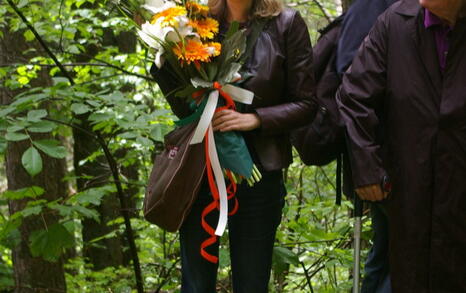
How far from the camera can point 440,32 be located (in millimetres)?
2701

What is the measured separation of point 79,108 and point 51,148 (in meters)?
0.62

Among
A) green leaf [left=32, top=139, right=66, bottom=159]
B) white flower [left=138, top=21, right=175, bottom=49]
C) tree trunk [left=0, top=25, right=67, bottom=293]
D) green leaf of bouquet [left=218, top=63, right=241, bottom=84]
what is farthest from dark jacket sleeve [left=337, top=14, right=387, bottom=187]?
tree trunk [left=0, top=25, right=67, bottom=293]

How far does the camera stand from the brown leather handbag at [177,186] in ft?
8.52

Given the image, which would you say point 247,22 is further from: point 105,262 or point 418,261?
point 105,262

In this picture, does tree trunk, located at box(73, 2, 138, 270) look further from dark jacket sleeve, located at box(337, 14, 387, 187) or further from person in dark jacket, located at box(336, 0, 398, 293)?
dark jacket sleeve, located at box(337, 14, 387, 187)

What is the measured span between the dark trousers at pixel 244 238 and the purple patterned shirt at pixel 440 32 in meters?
0.93

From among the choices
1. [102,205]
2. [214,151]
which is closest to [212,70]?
[214,151]

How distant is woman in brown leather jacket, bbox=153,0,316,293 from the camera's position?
268cm

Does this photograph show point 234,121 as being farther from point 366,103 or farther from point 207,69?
point 366,103

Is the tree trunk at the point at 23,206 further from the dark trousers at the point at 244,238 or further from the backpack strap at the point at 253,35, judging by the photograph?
the backpack strap at the point at 253,35

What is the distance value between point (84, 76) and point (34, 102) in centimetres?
140

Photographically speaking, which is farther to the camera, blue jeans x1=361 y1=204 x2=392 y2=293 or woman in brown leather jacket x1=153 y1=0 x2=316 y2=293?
blue jeans x1=361 y1=204 x2=392 y2=293

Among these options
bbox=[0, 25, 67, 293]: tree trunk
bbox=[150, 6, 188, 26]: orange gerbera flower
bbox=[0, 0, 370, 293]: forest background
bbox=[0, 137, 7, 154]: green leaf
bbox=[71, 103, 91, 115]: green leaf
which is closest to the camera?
bbox=[150, 6, 188, 26]: orange gerbera flower

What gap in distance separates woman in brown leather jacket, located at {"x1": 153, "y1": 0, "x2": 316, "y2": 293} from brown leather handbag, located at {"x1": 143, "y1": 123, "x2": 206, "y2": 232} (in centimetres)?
11
